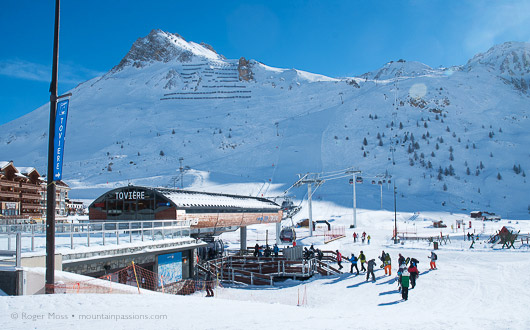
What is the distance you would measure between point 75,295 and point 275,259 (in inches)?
689

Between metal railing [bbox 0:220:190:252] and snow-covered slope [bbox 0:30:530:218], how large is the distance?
55479mm

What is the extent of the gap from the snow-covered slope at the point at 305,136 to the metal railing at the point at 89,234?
182 feet

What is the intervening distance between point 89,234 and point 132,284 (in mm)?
2395

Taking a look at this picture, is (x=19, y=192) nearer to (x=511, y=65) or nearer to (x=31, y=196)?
(x=31, y=196)

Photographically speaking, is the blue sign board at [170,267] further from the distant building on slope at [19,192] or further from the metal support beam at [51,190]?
the distant building on slope at [19,192]

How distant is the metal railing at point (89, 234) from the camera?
1217cm

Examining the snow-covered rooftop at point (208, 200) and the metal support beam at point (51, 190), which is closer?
the metal support beam at point (51, 190)

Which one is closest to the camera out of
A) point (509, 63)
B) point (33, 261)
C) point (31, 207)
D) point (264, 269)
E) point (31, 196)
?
point (33, 261)

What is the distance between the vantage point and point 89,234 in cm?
1388

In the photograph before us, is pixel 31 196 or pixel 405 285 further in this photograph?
pixel 31 196

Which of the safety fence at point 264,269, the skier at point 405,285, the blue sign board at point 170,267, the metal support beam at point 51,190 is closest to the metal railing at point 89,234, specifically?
the blue sign board at point 170,267

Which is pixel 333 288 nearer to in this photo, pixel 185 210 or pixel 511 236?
pixel 185 210

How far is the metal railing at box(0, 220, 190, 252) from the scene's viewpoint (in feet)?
39.9

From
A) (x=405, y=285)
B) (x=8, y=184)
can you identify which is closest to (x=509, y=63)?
(x=8, y=184)
